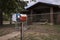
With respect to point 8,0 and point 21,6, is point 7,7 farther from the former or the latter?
point 21,6

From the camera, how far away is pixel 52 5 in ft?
94.2

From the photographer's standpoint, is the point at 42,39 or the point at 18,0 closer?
the point at 42,39

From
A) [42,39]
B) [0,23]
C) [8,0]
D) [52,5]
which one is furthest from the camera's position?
[52,5]

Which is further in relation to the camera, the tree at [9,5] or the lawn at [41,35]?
the tree at [9,5]

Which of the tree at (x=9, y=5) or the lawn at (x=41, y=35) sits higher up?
the tree at (x=9, y=5)

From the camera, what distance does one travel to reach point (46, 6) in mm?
29500

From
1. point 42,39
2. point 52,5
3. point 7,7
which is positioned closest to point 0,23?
point 7,7

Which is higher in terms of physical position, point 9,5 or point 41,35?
point 9,5

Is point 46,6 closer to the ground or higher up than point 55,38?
higher up

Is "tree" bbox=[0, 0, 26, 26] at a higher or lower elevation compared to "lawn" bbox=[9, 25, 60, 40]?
higher

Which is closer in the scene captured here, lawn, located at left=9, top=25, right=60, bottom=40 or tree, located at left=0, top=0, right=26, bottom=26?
lawn, located at left=9, top=25, right=60, bottom=40

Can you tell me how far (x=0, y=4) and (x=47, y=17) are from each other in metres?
6.79

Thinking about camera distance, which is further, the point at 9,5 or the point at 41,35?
the point at 9,5

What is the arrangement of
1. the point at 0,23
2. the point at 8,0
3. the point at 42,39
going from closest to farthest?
1. the point at 42,39
2. the point at 8,0
3. the point at 0,23
